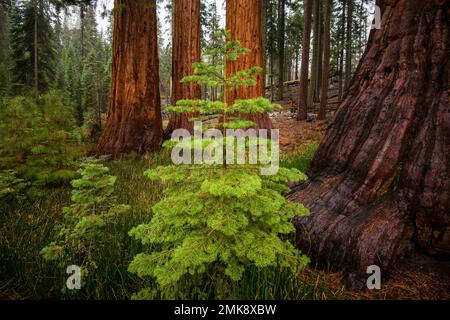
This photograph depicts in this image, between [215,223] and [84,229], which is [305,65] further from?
[215,223]

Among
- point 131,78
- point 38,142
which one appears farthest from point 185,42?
point 38,142

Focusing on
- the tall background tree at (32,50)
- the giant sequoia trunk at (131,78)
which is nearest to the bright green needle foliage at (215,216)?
the giant sequoia trunk at (131,78)

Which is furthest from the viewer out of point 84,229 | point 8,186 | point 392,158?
point 8,186

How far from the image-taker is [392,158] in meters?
2.61

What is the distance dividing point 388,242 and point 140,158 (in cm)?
594

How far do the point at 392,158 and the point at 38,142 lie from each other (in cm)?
527

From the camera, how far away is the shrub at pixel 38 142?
433 centimetres
